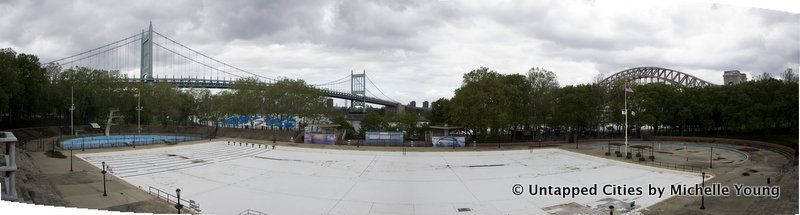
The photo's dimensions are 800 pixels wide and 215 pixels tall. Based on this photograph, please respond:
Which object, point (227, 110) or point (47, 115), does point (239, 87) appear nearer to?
point (227, 110)

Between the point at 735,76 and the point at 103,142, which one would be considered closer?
the point at 735,76

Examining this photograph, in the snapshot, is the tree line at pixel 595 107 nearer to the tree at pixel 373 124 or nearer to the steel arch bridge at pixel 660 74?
the tree at pixel 373 124

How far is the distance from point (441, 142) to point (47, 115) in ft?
115

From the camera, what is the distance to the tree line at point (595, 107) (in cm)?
2738

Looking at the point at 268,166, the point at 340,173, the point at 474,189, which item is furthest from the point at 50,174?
the point at 474,189

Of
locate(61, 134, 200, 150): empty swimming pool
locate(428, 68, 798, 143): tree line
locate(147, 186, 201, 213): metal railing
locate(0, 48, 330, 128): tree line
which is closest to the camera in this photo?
locate(147, 186, 201, 213): metal railing

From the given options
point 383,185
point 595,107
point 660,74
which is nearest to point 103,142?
point 383,185

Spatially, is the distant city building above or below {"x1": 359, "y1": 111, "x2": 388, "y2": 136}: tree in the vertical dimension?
above

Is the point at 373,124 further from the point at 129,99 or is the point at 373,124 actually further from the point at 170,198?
the point at 129,99

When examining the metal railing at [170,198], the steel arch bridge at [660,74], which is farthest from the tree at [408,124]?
the steel arch bridge at [660,74]

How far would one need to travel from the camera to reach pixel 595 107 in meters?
35.8

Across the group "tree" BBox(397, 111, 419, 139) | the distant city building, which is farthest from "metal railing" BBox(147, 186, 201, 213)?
the distant city building

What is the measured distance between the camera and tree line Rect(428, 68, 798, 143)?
27.4 metres

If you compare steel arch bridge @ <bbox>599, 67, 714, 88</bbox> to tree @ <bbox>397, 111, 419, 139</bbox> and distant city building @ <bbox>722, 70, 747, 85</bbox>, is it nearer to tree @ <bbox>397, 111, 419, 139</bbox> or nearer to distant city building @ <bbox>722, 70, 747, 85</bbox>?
distant city building @ <bbox>722, 70, 747, 85</bbox>
